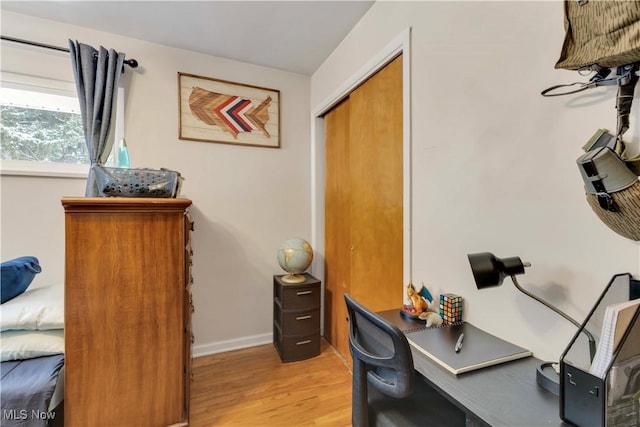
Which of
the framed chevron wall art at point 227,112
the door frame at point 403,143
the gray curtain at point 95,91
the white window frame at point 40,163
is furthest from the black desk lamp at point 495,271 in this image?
the white window frame at point 40,163

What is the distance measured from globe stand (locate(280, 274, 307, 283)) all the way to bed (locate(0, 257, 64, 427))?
147cm

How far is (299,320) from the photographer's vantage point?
8.02ft

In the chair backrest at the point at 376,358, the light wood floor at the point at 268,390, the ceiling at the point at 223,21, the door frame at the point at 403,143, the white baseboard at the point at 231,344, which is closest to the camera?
the chair backrest at the point at 376,358

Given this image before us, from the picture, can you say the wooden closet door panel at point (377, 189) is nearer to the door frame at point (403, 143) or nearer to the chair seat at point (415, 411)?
the door frame at point (403, 143)

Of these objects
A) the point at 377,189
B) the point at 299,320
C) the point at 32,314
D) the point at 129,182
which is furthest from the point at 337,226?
the point at 32,314

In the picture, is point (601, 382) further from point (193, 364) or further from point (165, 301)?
point (193, 364)

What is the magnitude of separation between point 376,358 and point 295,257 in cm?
161

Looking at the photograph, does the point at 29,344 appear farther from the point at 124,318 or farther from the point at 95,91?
the point at 95,91

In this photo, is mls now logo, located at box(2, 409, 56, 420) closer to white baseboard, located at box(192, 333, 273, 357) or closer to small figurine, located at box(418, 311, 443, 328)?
white baseboard, located at box(192, 333, 273, 357)

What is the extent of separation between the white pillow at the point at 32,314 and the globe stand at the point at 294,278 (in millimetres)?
1472

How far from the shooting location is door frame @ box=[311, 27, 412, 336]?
1562mm

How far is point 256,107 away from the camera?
2.72 meters

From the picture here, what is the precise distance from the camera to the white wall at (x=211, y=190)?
2088mm

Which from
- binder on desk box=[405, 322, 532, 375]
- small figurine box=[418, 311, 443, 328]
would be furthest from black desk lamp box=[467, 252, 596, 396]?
small figurine box=[418, 311, 443, 328]
